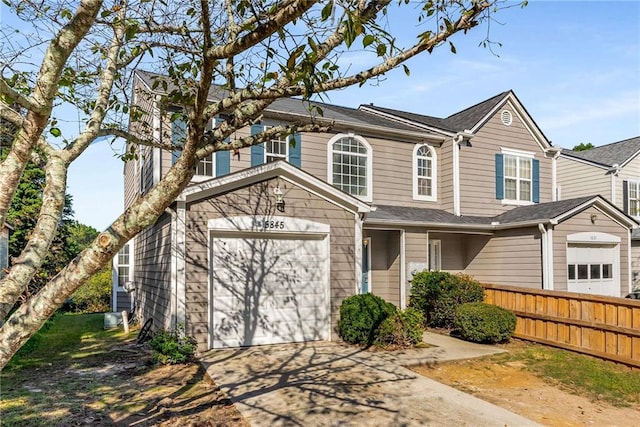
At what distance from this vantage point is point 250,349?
8766 millimetres

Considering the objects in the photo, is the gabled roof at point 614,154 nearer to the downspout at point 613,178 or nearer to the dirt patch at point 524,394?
the downspout at point 613,178

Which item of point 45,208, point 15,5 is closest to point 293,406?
point 45,208

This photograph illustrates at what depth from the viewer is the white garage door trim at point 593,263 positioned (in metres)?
12.7

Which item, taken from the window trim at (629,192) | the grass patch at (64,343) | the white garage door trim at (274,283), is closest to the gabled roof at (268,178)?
the white garage door trim at (274,283)

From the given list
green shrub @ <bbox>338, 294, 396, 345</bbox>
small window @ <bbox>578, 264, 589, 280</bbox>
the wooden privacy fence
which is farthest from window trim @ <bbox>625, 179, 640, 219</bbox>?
green shrub @ <bbox>338, 294, 396, 345</bbox>

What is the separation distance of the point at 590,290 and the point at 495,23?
1131 centimetres

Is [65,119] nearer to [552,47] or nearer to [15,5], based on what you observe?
[15,5]

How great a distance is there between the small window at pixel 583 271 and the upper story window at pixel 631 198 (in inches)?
287

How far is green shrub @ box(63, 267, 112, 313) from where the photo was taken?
1884 centimetres

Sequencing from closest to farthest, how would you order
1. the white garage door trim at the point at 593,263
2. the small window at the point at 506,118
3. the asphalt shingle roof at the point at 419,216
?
the asphalt shingle roof at the point at 419,216, the white garage door trim at the point at 593,263, the small window at the point at 506,118

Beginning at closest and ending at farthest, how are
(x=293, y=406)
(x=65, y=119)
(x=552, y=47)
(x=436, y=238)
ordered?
(x=293, y=406) → (x=65, y=119) → (x=552, y=47) → (x=436, y=238)

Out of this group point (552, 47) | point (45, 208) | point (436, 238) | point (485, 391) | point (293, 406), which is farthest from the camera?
point (436, 238)

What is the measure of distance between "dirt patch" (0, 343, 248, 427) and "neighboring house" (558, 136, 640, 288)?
1735 centimetres

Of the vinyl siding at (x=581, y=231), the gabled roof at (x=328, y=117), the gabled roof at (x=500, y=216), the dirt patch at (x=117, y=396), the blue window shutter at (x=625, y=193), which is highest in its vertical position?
the gabled roof at (x=328, y=117)
